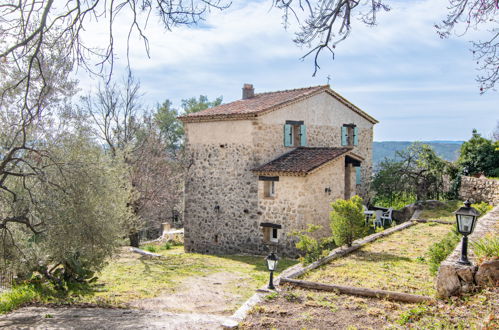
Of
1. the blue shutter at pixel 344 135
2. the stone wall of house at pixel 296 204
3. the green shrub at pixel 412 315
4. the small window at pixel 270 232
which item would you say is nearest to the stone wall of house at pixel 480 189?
the blue shutter at pixel 344 135

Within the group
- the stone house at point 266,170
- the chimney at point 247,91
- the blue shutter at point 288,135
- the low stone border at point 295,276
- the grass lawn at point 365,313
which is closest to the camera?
the grass lawn at point 365,313

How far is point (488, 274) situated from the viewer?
20.2ft

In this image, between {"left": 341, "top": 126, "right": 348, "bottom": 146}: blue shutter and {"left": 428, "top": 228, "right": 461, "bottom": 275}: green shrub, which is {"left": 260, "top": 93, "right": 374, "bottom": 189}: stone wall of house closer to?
{"left": 341, "top": 126, "right": 348, "bottom": 146}: blue shutter

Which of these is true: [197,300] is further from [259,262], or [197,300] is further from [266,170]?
[266,170]

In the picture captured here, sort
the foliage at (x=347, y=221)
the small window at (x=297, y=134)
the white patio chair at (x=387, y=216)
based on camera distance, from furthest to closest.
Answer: the white patio chair at (x=387, y=216), the small window at (x=297, y=134), the foliage at (x=347, y=221)

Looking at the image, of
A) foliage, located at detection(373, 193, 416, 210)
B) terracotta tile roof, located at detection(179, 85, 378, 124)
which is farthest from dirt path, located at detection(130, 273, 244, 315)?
foliage, located at detection(373, 193, 416, 210)

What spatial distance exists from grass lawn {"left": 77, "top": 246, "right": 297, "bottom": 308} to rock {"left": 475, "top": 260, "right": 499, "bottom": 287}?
5541 mm

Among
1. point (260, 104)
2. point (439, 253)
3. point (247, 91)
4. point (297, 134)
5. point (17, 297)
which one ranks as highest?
point (247, 91)

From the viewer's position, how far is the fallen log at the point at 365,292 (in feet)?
23.2

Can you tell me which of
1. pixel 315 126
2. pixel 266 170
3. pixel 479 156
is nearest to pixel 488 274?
pixel 266 170

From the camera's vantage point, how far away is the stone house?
54.8 ft

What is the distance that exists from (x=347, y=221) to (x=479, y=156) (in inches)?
477

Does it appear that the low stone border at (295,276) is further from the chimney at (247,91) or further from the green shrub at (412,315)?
the chimney at (247,91)

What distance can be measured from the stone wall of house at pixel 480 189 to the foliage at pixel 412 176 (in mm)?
1543
